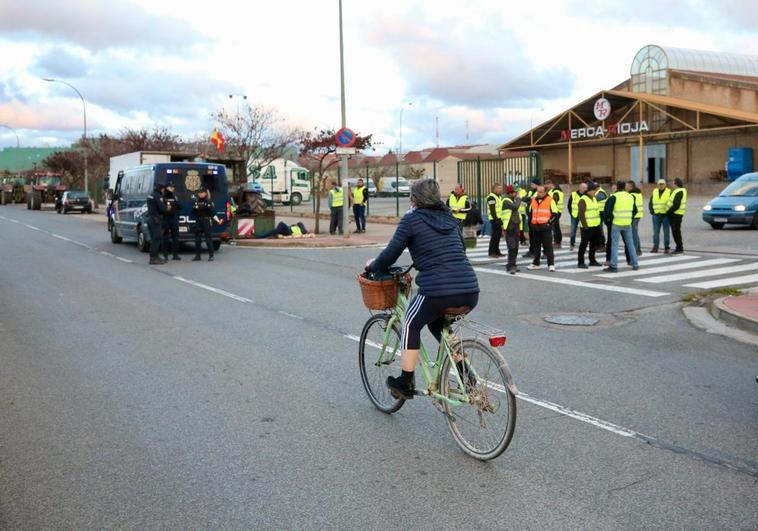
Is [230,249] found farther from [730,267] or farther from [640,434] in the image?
[640,434]

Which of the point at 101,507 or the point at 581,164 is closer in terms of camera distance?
the point at 101,507

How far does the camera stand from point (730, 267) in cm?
1561

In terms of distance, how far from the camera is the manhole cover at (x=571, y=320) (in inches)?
386

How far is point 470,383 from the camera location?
4824 millimetres

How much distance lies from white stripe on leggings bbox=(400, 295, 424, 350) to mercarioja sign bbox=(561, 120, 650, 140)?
141ft

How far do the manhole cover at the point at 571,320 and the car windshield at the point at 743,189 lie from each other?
15.8 meters

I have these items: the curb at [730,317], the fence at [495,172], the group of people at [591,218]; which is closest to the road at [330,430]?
the curb at [730,317]

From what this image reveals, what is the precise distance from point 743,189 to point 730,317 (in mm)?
15789

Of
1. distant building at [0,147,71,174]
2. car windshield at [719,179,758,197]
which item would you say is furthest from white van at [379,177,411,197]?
distant building at [0,147,71,174]

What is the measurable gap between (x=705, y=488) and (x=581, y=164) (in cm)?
5057

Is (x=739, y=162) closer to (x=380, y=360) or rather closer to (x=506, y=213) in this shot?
(x=506, y=213)

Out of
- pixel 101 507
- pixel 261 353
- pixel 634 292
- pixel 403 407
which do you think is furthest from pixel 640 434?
pixel 634 292

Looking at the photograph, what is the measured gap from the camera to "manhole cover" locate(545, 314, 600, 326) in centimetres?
981

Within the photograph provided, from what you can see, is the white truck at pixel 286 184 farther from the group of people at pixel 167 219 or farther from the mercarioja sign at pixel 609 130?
the group of people at pixel 167 219
